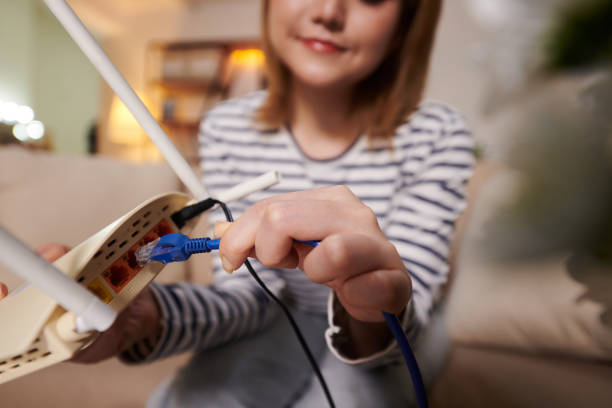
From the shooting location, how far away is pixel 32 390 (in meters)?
0.47

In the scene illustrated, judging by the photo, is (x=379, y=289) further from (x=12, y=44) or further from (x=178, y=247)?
(x=12, y=44)

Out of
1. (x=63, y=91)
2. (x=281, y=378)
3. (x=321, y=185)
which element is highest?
(x=321, y=185)

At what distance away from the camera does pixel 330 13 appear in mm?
480

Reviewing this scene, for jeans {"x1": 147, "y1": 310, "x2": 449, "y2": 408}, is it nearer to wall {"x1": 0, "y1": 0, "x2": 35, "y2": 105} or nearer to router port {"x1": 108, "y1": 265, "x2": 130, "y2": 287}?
router port {"x1": 108, "y1": 265, "x2": 130, "y2": 287}

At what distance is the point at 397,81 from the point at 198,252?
0.52 metres

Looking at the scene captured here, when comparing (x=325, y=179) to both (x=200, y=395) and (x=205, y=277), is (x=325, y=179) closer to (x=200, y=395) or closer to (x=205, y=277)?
(x=200, y=395)

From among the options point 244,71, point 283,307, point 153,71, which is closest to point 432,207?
point 283,307

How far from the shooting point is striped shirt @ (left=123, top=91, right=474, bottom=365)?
464 millimetres

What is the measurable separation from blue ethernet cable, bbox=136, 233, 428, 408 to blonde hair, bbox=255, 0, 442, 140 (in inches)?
17.0

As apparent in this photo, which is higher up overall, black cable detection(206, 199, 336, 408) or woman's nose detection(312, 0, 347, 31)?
woman's nose detection(312, 0, 347, 31)

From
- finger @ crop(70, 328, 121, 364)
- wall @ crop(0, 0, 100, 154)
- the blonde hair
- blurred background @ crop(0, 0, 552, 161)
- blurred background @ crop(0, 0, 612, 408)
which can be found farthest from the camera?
blurred background @ crop(0, 0, 552, 161)

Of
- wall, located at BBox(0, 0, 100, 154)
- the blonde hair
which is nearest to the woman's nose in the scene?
the blonde hair

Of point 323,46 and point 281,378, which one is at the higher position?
point 323,46

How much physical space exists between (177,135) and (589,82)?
10.5ft
